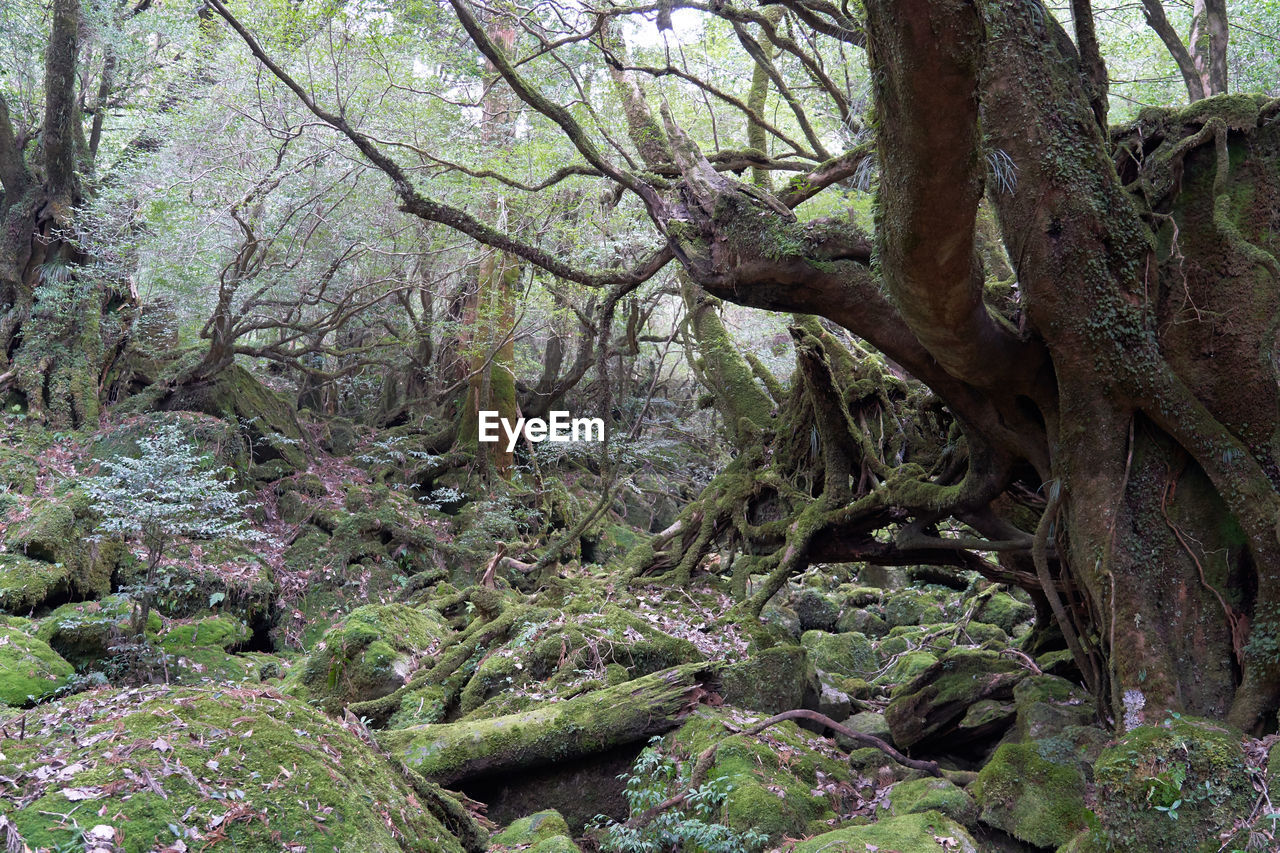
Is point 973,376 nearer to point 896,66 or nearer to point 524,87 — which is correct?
point 896,66

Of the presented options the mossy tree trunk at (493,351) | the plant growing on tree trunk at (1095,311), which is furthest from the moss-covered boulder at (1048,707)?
the mossy tree trunk at (493,351)

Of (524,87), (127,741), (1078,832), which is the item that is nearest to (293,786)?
(127,741)

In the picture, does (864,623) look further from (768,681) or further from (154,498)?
(154,498)

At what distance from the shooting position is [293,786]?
300 cm

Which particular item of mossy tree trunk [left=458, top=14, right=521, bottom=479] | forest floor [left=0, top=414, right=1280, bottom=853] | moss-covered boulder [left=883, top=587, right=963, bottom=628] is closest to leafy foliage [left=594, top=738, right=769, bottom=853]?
forest floor [left=0, top=414, right=1280, bottom=853]

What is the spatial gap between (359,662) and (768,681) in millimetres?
3505

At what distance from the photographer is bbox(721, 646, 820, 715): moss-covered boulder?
616cm

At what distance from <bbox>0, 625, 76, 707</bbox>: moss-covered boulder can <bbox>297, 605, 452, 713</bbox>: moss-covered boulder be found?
176cm

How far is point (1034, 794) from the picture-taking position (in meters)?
4.52

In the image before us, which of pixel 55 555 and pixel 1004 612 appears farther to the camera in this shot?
pixel 1004 612

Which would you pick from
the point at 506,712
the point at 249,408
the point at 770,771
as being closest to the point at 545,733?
the point at 506,712

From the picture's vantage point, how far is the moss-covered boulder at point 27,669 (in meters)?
5.91

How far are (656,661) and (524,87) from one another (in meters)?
4.75

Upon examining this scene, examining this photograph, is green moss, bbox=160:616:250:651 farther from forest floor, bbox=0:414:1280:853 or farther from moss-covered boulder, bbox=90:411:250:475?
moss-covered boulder, bbox=90:411:250:475
